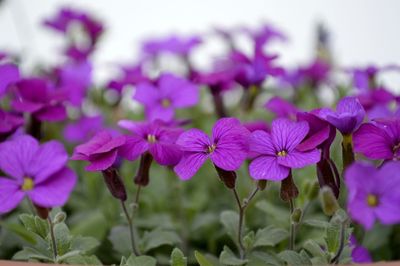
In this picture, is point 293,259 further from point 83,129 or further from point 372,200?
point 83,129

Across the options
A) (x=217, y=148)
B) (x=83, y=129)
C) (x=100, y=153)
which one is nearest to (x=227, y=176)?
(x=217, y=148)

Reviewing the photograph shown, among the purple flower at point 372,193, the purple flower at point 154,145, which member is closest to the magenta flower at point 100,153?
the purple flower at point 154,145

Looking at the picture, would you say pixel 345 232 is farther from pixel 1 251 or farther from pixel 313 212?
pixel 1 251

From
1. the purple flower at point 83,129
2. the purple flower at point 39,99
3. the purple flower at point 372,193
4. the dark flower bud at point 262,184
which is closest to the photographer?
the purple flower at point 372,193

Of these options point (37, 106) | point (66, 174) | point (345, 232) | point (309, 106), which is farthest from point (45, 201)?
point (309, 106)

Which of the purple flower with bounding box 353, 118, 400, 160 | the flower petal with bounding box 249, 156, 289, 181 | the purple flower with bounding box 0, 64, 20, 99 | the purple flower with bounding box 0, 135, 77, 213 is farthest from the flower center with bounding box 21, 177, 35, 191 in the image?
the purple flower with bounding box 353, 118, 400, 160

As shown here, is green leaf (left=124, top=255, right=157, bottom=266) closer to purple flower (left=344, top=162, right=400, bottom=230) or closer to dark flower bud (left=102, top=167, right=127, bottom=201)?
dark flower bud (left=102, top=167, right=127, bottom=201)

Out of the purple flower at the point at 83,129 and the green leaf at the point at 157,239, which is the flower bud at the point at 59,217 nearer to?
the green leaf at the point at 157,239
